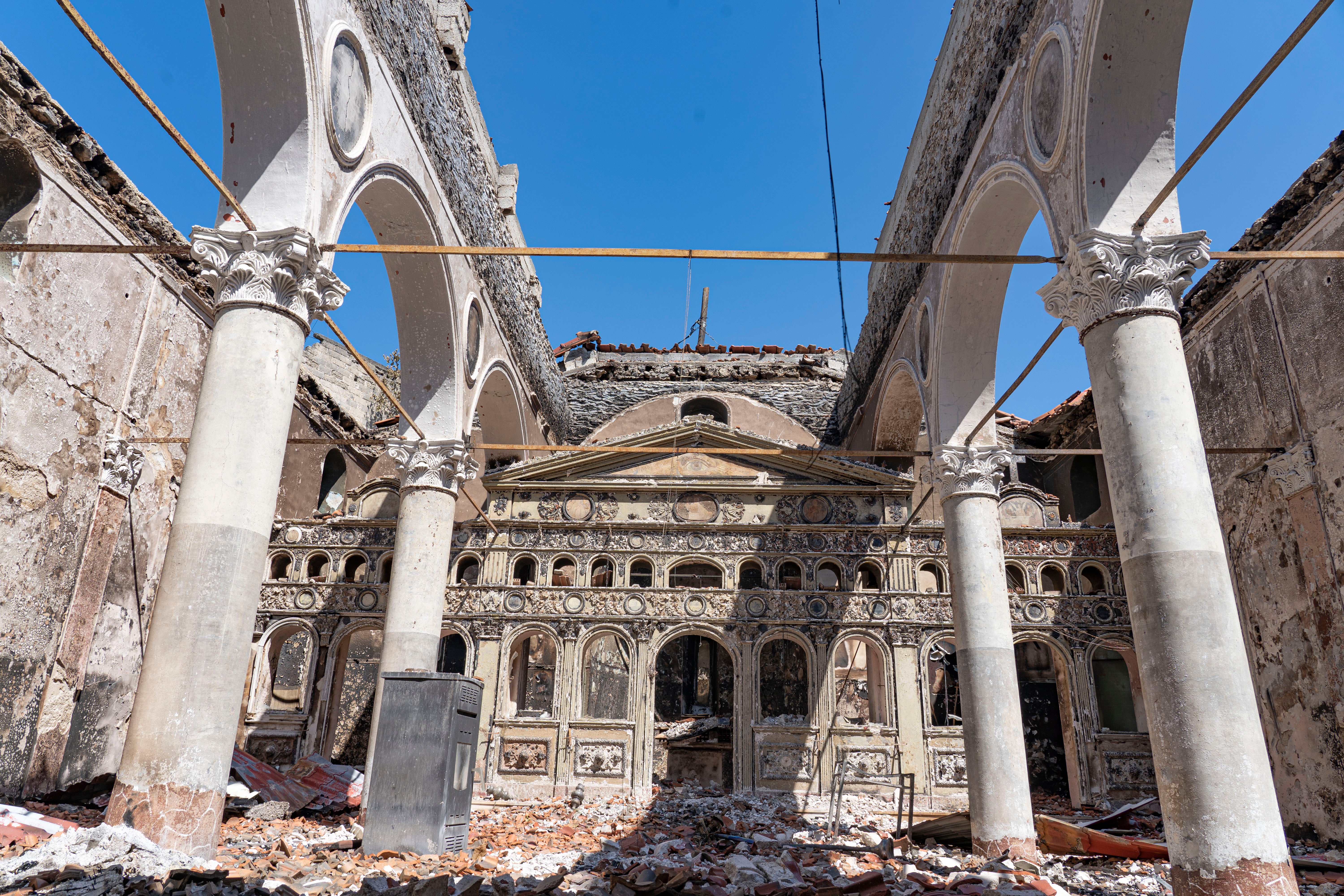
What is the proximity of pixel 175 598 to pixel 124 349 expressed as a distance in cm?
674

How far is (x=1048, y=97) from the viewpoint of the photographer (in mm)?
8117

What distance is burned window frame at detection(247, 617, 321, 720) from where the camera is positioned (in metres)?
15.8

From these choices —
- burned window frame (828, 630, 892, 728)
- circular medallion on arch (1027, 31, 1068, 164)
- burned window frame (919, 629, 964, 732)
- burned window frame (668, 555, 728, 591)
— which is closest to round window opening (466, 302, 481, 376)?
burned window frame (668, 555, 728, 591)

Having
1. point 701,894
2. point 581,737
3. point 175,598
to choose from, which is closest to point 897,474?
point 581,737

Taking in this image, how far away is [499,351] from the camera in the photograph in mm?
14375

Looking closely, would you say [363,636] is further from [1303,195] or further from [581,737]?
[1303,195]

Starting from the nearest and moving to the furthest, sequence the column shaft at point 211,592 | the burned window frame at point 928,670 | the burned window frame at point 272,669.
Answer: the column shaft at point 211,592
the burned window frame at point 928,670
the burned window frame at point 272,669

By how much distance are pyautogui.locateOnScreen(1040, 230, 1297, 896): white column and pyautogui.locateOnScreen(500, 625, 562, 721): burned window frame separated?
11.6 metres

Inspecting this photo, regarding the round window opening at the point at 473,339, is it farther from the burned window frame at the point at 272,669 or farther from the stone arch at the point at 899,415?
the burned window frame at the point at 272,669

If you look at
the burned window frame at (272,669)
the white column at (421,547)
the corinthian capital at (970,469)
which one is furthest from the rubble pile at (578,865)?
the burned window frame at (272,669)

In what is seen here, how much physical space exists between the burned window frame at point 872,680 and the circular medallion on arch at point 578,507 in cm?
538

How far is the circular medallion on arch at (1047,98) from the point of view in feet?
25.5

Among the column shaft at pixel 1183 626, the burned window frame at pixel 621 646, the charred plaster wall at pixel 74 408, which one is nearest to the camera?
the column shaft at pixel 1183 626

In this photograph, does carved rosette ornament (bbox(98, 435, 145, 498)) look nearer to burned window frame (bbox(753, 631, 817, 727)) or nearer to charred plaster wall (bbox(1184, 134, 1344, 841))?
burned window frame (bbox(753, 631, 817, 727))
